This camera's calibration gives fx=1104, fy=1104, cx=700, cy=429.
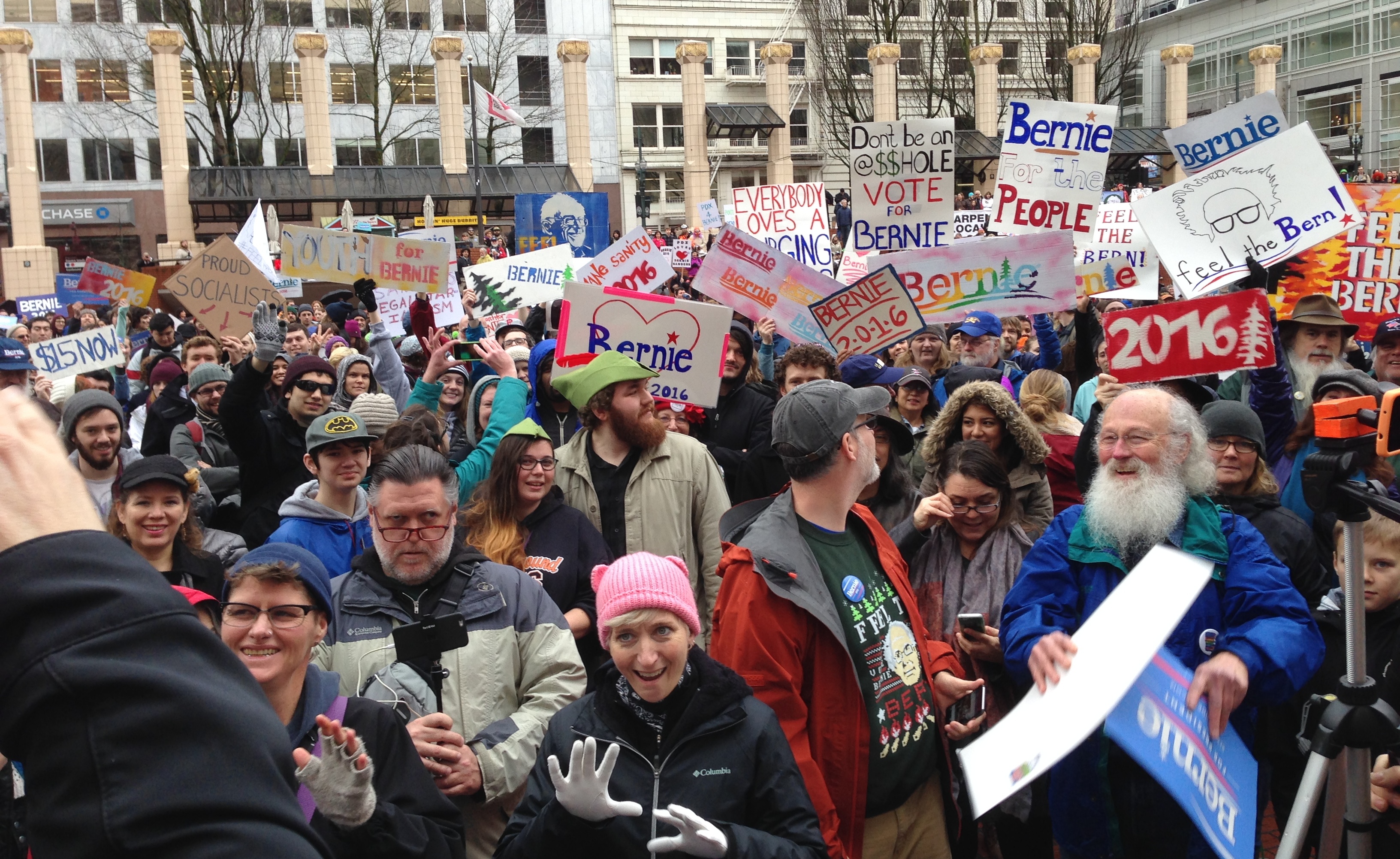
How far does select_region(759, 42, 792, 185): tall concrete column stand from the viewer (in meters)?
47.5

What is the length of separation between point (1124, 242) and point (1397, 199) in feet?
12.3

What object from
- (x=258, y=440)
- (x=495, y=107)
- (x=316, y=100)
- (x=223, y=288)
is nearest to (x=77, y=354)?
(x=223, y=288)

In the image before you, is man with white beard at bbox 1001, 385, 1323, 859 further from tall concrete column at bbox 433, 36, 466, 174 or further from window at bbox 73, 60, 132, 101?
window at bbox 73, 60, 132, 101

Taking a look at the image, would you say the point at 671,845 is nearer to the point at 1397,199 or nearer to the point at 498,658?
the point at 498,658

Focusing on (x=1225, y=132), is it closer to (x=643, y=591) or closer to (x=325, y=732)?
(x=643, y=591)

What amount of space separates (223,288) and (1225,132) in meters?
8.64

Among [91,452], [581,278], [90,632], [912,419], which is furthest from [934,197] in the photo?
[90,632]

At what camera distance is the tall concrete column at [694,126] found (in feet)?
149

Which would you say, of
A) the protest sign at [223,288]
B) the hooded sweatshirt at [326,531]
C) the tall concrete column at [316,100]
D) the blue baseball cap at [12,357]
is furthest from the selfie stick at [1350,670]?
the tall concrete column at [316,100]

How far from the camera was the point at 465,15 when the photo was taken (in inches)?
2028

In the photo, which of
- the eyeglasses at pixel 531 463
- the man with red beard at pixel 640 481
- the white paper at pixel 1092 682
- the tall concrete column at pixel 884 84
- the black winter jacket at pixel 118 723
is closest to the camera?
the black winter jacket at pixel 118 723

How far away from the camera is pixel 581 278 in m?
11.7

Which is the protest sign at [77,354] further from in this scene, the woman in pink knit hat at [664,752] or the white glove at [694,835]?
the white glove at [694,835]

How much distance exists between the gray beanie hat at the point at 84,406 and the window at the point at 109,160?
Answer: 49.1 meters
